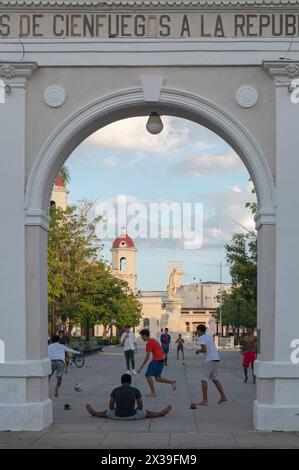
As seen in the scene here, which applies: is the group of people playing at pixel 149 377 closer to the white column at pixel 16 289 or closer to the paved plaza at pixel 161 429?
the paved plaza at pixel 161 429

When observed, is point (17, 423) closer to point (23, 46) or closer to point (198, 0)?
point (23, 46)

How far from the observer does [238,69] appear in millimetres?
15648

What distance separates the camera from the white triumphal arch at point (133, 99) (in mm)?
15352

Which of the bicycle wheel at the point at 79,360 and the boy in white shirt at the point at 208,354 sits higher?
the boy in white shirt at the point at 208,354

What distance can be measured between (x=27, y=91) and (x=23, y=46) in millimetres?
728

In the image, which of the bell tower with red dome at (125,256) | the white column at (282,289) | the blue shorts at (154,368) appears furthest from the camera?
the bell tower with red dome at (125,256)

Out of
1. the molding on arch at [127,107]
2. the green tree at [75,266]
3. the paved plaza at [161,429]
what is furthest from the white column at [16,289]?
Result: the green tree at [75,266]

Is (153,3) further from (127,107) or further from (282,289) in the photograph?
(282,289)

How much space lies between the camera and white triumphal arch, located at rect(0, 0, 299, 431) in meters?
15.4

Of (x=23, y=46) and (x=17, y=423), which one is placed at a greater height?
(x=23, y=46)

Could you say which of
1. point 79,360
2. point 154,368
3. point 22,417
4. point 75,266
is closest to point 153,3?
point 22,417

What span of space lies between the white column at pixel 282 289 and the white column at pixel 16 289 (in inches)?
140
